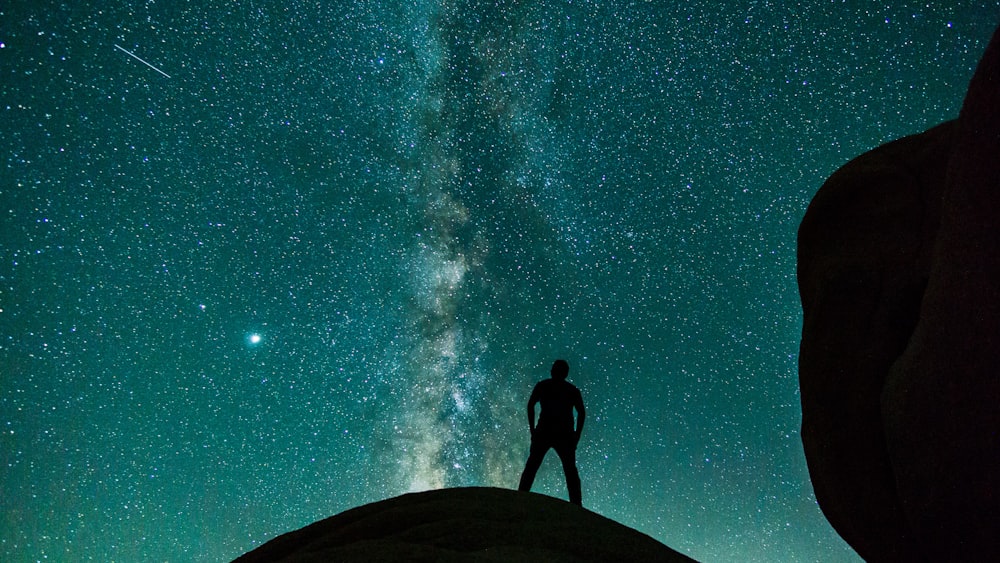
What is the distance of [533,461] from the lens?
4.90 m

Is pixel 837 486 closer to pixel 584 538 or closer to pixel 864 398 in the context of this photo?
pixel 864 398

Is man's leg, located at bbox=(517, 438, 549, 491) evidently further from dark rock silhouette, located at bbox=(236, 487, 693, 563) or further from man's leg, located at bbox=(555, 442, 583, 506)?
dark rock silhouette, located at bbox=(236, 487, 693, 563)

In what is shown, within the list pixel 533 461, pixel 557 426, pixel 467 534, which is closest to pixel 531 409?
pixel 557 426

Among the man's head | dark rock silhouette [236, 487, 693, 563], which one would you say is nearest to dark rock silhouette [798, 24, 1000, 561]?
dark rock silhouette [236, 487, 693, 563]

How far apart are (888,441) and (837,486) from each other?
640 mm

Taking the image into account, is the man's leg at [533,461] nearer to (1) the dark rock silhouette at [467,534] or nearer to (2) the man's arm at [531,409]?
(2) the man's arm at [531,409]

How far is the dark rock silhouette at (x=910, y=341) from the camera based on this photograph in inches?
94.6

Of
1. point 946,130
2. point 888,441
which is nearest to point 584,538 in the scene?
point 888,441

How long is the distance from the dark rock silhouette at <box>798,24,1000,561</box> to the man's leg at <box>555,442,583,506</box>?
193 cm

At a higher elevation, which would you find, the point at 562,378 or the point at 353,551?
the point at 562,378

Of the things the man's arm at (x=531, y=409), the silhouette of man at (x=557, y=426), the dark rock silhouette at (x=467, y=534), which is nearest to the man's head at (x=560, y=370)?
the silhouette of man at (x=557, y=426)

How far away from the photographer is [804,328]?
3869 millimetres

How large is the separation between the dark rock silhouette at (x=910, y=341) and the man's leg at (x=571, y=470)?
193 cm

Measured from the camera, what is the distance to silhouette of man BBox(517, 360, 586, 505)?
4.77 metres
